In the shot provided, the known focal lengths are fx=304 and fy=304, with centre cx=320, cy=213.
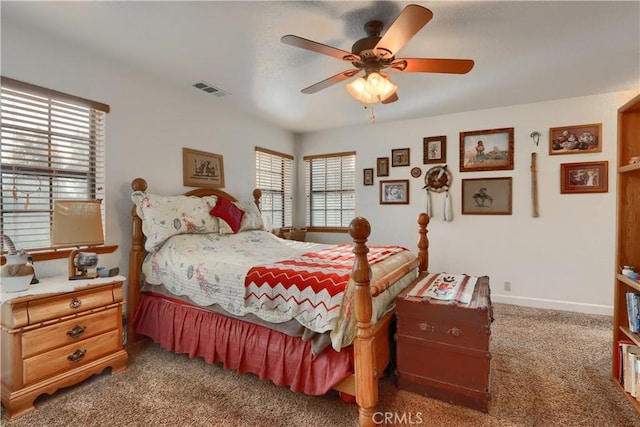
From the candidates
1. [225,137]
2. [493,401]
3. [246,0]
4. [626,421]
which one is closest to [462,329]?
[493,401]

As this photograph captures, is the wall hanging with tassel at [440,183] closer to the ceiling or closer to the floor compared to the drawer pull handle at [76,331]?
closer to the ceiling

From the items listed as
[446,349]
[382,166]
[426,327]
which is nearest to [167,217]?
[426,327]

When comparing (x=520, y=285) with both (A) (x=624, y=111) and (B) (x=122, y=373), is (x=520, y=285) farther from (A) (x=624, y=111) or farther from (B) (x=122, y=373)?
(B) (x=122, y=373)

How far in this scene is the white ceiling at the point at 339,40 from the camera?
6.23ft

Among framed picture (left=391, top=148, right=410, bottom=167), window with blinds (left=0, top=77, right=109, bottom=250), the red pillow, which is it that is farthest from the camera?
framed picture (left=391, top=148, right=410, bottom=167)

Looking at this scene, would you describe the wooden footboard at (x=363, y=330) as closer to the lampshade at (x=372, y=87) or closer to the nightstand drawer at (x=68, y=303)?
the lampshade at (x=372, y=87)

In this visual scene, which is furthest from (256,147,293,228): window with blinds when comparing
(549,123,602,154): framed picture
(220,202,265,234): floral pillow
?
(549,123,602,154): framed picture

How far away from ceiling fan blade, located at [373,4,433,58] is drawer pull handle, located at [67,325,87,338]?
8.60 ft

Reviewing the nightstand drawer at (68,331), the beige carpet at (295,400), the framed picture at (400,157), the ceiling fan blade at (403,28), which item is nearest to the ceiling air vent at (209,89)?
the ceiling fan blade at (403,28)

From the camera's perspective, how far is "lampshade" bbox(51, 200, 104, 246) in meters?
1.98

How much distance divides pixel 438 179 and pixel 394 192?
2.03ft

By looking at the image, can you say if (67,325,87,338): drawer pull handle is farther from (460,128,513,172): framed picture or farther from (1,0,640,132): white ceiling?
(460,128,513,172): framed picture

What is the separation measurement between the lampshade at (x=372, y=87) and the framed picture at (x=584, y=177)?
8.87ft

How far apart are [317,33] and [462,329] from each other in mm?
2162
